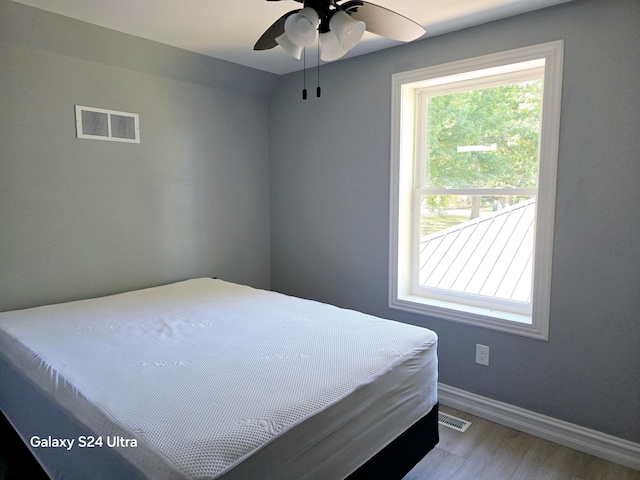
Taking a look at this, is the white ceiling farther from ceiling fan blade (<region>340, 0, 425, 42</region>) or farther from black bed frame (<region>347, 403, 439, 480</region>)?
black bed frame (<region>347, 403, 439, 480</region>)

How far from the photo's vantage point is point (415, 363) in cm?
180

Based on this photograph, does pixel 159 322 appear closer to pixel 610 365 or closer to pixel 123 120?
pixel 123 120

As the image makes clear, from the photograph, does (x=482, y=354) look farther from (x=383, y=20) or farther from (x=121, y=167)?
(x=121, y=167)

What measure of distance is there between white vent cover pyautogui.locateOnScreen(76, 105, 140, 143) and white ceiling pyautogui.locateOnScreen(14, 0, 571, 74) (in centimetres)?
52

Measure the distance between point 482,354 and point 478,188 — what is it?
1055 mm

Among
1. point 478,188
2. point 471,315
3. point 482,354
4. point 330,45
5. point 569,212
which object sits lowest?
point 482,354

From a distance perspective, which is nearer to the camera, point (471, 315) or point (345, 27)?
point (345, 27)

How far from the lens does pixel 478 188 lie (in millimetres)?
2680

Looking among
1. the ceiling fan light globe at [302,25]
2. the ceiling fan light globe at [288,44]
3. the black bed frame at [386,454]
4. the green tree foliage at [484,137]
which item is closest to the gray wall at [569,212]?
the green tree foliage at [484,137]

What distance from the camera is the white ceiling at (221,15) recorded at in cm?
212

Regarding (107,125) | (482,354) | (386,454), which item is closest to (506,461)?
(482,354)

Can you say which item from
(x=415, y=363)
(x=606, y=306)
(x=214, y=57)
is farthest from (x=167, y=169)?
(x=606, y=306)

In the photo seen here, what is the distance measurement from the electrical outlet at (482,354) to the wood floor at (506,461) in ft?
1.29

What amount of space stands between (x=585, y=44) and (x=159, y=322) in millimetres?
2608
